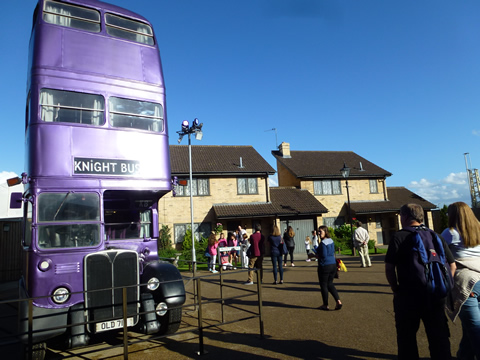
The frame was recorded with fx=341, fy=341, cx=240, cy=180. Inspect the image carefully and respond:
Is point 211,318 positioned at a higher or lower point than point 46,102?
lower

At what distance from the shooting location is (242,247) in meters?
16.5

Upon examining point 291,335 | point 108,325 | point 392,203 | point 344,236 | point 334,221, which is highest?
point 392,203

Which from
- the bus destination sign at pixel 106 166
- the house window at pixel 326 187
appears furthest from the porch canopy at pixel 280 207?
the bus destination sign at pixel 106 166

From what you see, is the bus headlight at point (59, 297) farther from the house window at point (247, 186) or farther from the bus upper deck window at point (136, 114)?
the house window at point (247, 186)

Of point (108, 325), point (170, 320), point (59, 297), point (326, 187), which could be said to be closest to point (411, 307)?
point (170, 320)

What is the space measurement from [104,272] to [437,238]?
500 centimetres

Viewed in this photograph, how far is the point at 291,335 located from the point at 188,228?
16.9 meters

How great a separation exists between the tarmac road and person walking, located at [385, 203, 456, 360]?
137cm

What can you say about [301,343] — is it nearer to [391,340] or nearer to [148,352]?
[391,340]

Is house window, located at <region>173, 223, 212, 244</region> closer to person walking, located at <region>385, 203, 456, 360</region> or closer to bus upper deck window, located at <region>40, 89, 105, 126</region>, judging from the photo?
bus upper deck window, located at <region>40, 89, 105, 126</region>

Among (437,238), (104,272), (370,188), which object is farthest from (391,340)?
(370,188)

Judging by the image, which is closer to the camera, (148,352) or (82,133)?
(148,352)

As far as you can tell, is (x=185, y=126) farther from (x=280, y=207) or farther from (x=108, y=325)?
(x=280, y=207)

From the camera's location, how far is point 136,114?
6.74 meters
